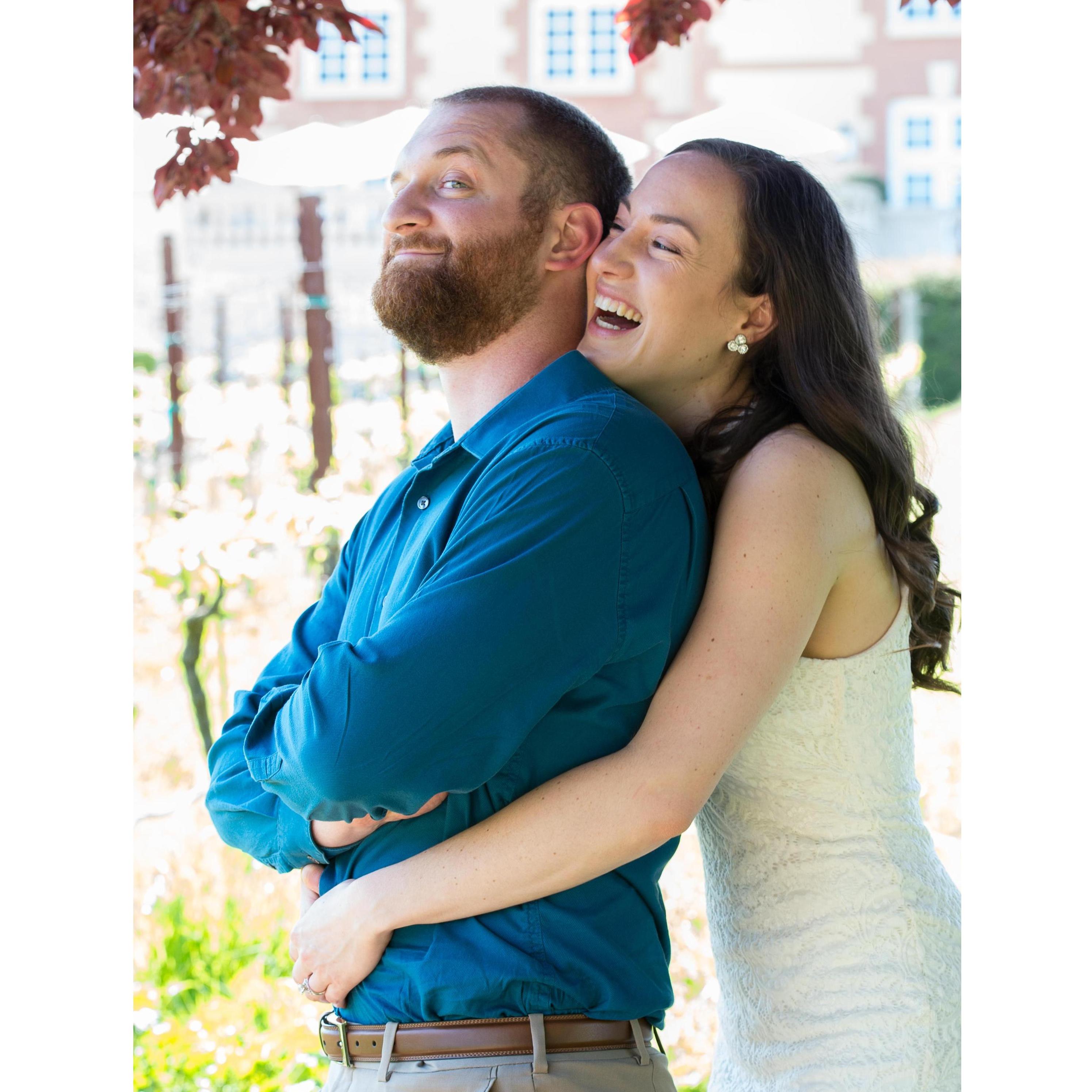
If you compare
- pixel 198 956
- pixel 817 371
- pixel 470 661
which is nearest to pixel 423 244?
pixel 817 371

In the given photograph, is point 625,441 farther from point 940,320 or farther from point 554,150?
point 940,320

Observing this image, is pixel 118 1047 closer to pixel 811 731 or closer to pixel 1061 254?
pixel 811 731

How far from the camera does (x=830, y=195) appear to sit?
6.52 ft

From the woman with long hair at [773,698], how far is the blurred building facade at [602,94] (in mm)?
5206

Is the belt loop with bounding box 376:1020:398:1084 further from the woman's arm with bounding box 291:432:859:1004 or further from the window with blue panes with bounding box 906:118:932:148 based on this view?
the window with blue panes with bounding box 906:118:932:148

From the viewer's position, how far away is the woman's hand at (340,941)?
1.55 meters

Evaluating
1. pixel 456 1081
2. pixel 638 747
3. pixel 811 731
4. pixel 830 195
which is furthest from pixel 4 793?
pixel 830 195

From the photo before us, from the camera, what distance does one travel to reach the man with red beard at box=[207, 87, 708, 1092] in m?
1.43

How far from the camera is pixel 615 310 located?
1.94m

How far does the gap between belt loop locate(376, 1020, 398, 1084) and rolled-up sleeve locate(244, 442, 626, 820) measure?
0.88 feet

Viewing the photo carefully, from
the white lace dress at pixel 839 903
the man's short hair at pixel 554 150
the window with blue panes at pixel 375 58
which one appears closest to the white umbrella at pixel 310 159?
the man's short hair at pixel 554 150

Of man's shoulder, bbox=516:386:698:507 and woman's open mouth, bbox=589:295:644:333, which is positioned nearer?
man's shoulder, bbox=516:386:698:507

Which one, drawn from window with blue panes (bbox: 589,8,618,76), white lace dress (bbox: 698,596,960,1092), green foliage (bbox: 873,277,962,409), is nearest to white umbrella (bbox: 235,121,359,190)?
white lace dress (bbox: 698,596,960,1092)

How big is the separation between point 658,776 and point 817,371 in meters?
0.70
